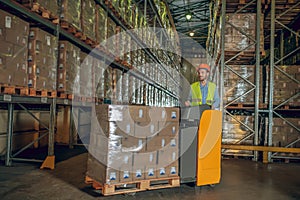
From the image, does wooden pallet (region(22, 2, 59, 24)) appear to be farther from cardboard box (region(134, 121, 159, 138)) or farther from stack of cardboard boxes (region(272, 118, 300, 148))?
stack of cardboard boxes (region(272, 118, 300, 148))

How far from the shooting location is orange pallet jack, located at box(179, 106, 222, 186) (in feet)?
14.0

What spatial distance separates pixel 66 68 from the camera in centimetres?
575

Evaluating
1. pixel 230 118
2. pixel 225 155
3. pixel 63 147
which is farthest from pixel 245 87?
pixel 63 147

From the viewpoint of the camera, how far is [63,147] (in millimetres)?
8148

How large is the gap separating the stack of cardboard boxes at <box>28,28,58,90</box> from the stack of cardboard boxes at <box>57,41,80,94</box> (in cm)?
32

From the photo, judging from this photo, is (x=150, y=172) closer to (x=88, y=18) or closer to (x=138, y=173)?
(x=138, y=173)

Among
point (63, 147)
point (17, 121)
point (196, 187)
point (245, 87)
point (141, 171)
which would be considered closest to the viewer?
point (141, 171)

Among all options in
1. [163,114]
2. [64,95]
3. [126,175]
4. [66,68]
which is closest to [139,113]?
[163,114]

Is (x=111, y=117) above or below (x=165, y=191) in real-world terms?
above

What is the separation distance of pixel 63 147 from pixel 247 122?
16.9ft

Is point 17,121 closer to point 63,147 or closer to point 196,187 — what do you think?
point 63,147

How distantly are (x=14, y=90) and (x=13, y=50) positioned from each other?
→ 61 centimetres

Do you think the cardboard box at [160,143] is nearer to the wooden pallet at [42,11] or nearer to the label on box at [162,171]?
the label on box at [162,171]

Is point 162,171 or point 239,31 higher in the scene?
point 239,31
